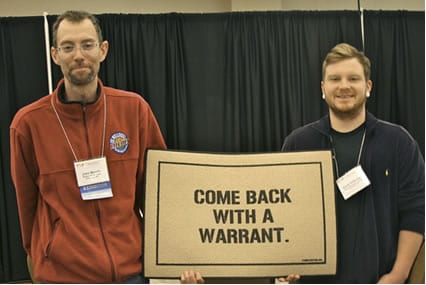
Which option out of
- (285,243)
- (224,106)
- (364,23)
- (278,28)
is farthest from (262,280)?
(364,23)

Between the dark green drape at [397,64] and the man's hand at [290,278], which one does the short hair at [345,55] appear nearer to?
the man's hand at [290,278]

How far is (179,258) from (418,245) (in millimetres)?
1031

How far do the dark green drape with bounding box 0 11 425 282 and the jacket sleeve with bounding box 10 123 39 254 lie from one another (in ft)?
11.0

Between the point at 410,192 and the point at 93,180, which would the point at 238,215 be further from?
the point at 410,192

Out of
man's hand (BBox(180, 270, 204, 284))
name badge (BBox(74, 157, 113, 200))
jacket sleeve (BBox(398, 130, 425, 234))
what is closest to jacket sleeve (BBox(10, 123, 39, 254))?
name badge (BBox(74, 157, 113, 200))

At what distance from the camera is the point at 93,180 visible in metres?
1.82

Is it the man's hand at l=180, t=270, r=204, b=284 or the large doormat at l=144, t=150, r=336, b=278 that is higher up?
the large doormat at l=144, t=150, r=336, b=278

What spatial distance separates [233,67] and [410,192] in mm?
3638

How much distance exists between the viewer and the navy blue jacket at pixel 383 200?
6.14 ft

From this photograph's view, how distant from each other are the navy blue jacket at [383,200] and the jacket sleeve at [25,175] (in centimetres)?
117

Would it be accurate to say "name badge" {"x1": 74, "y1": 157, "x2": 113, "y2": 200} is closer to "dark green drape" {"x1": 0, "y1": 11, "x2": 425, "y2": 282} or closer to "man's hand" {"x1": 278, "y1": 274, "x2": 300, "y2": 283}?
"man's hand" {"x1": 278, "y1": 274, "x2": 300, "y2": 283}

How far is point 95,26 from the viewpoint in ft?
6.24

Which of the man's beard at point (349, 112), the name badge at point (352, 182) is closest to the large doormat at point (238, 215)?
the name badge at point (352, 182)

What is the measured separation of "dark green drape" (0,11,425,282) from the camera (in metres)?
5.19
